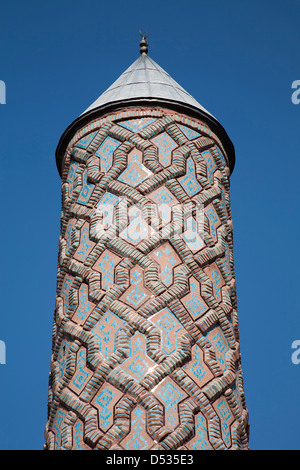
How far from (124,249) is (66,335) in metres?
0.81

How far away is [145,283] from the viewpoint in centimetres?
602

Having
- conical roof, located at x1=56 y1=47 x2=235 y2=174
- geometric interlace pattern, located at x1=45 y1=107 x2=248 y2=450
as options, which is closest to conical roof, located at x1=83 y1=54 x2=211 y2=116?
conical roof, located at x1=56 y1=47 x2=235 y2=174

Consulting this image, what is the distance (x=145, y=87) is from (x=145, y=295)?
84.8 inches

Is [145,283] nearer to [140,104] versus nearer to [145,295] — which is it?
[145,295]

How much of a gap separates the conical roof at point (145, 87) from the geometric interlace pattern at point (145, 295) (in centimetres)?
19

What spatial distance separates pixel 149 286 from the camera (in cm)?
600

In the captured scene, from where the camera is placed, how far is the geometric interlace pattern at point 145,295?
5.60 meters

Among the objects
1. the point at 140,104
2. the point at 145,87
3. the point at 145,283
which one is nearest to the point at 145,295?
the point at 145,283

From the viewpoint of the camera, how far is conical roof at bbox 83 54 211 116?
7031mm

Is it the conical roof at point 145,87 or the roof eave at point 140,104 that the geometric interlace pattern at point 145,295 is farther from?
the conical roof at point 145,87

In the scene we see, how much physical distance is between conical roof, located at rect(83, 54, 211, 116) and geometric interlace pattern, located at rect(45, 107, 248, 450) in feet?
0.63

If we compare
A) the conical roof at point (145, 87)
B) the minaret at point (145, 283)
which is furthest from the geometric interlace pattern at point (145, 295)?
the conical roof at point (145, 87)
